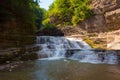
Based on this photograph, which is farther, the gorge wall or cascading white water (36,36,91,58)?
the gorge wall

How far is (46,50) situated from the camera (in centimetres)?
1680

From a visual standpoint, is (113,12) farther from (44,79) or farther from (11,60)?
(44,79)

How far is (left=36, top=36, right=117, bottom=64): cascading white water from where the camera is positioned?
1408 cm

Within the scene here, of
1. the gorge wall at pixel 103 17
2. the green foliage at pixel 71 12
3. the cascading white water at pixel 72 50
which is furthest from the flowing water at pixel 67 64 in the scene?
the green foliage at pixel 71 12

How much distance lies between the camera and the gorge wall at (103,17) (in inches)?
1071

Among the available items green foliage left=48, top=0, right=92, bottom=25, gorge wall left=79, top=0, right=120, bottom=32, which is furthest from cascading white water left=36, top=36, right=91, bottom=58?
green foliage left=48, top=0, right=92, bottom=25

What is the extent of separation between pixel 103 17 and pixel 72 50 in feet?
46.7

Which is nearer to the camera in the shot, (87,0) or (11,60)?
(11,60)

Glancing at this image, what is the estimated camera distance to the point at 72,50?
16234 mm

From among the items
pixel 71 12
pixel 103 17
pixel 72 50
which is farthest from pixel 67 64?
pixel 71 12

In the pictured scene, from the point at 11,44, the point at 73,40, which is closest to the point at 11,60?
the point at 11,44

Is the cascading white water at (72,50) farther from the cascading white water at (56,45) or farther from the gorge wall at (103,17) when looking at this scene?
the gorge wall at (103,17)

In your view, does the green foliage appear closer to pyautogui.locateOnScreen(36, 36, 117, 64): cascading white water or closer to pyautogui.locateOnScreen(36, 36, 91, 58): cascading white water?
pyautogui.locateOnScreen(36, 36, 117, 64): cascading white water

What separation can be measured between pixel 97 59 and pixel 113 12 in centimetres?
1505
